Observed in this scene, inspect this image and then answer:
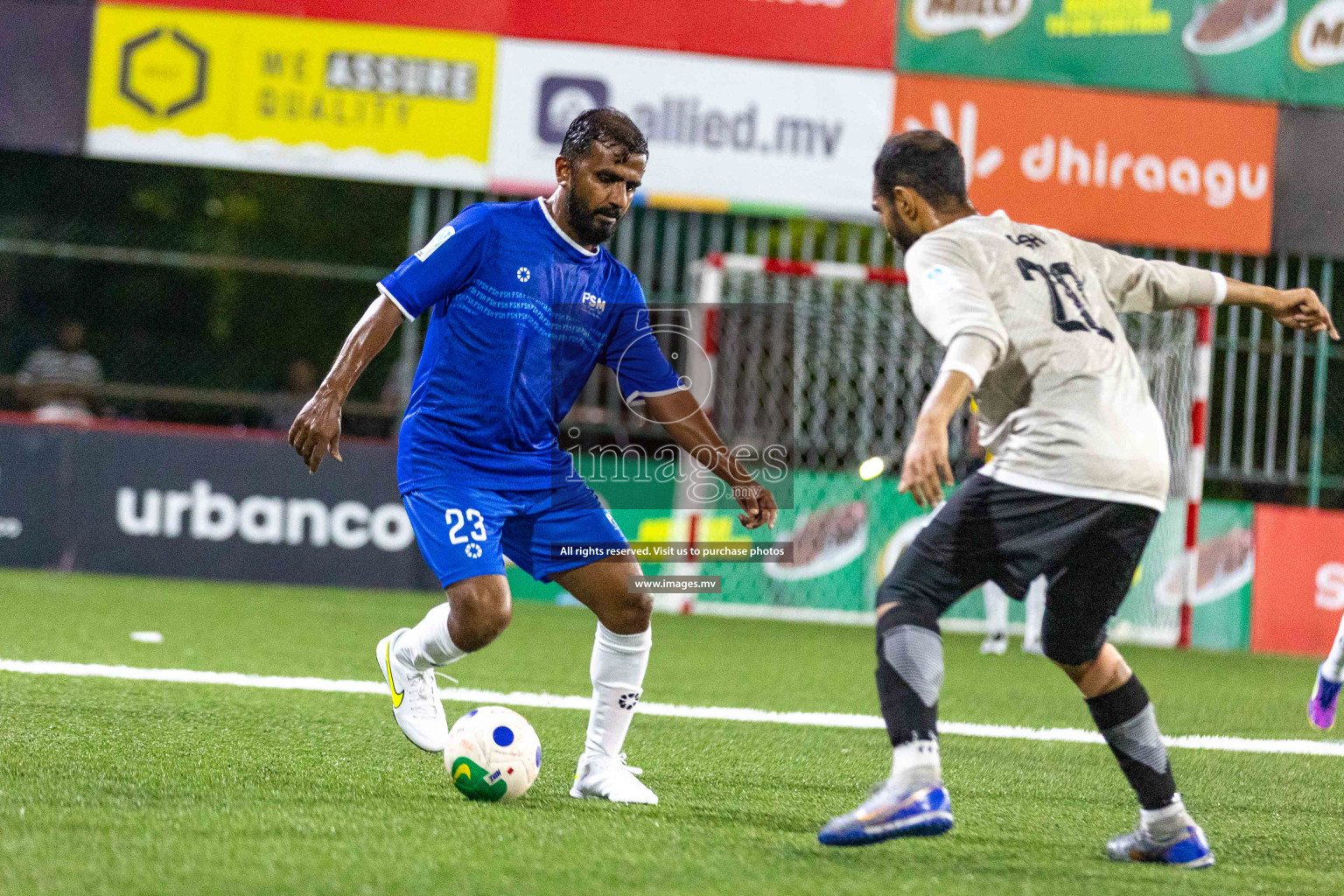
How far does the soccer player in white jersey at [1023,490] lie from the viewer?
13.1ft

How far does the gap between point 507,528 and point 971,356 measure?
1.78m

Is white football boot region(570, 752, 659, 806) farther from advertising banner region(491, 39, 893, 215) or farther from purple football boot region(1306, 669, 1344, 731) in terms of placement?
advertising banner region(491, 39, 893, 215)

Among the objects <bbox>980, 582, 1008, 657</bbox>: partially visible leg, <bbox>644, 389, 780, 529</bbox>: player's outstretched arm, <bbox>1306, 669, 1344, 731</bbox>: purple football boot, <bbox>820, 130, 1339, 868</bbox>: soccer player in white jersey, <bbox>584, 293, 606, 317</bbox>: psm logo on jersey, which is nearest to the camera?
<bbox>820, 130, 1339, 868</bbox>: soccer player in white jersey

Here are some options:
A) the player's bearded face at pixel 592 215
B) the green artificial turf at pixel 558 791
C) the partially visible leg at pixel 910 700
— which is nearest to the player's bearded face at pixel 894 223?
the partially visible leg at pixel 910 700

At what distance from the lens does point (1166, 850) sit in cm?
425

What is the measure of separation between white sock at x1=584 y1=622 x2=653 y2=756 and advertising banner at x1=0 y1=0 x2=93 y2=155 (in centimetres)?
922

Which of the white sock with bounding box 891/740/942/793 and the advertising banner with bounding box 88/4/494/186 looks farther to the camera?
the advertising banner with bounding box 88/4/494/186

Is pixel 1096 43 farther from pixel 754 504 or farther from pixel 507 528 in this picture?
pixel 507 528

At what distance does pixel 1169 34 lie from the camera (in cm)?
1282

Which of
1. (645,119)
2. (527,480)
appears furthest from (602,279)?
(645,119)

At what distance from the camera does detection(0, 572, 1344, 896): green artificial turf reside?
3699mm

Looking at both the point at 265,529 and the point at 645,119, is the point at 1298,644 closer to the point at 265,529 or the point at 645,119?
the point at 645,119

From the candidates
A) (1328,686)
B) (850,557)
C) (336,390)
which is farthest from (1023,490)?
(850,557)

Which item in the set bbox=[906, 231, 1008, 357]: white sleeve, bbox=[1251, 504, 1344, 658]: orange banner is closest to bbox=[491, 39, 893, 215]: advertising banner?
bbox=[1251, 504, 1344, 658]: orange banner
